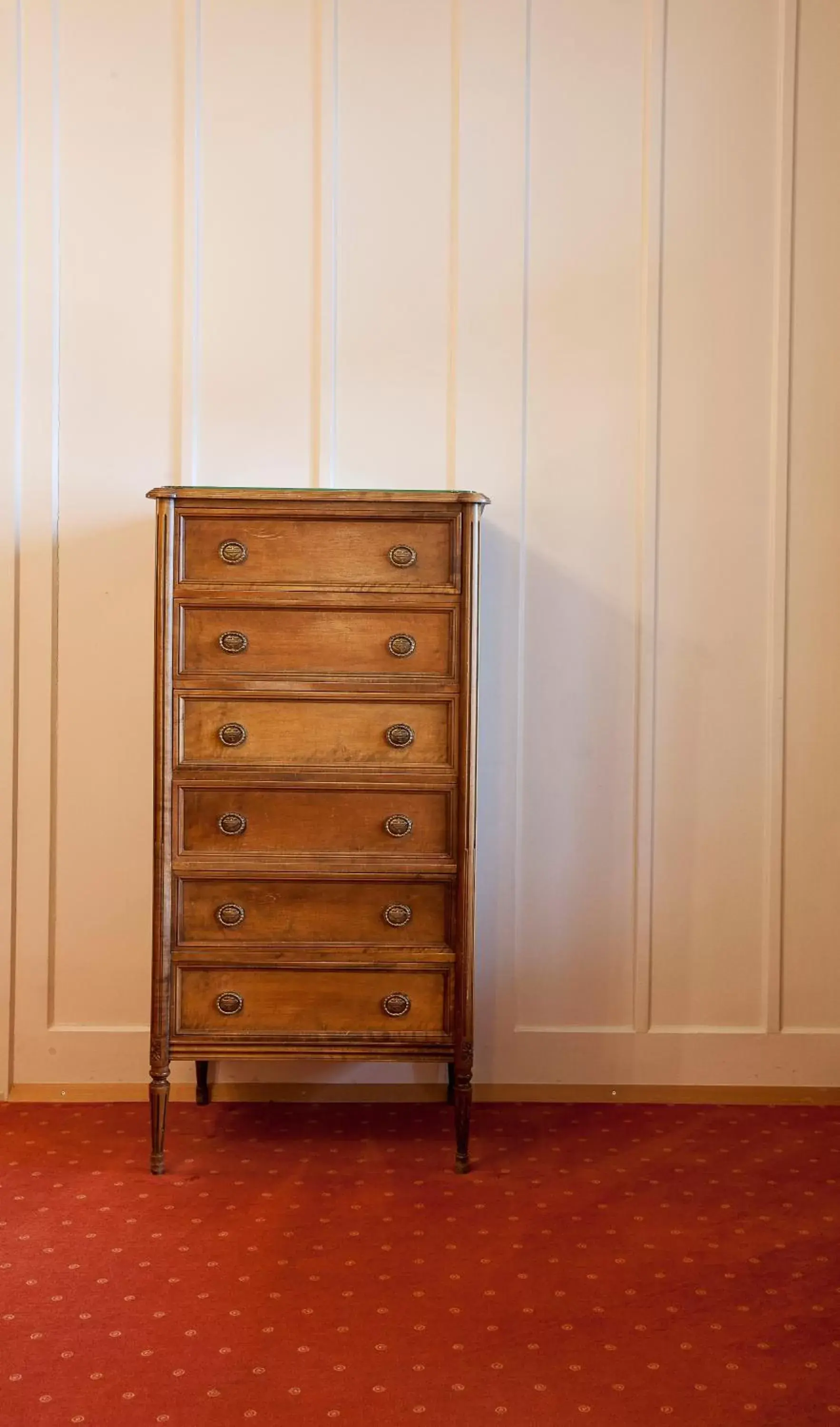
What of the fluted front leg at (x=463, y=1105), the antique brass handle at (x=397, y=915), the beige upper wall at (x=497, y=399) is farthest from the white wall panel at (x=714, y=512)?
the antique brass handle at (x=397, y=915)

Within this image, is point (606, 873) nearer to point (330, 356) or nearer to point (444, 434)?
point (444, 434)

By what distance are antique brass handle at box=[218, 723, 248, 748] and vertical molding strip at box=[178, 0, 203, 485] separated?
90 centimetres

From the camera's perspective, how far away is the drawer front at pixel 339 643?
3.11 metres

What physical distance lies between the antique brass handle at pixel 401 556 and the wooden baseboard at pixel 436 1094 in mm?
1591

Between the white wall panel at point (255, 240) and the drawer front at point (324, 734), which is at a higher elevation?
the white wall panel at point (255, 240)

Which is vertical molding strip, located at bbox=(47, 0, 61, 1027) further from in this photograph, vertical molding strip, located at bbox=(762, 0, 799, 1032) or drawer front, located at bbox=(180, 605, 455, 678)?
vertical molding strip, located at bbox=(762, 0, 799, 1032)

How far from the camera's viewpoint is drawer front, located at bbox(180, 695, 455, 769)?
10.2 ft

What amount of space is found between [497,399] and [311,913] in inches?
62.8

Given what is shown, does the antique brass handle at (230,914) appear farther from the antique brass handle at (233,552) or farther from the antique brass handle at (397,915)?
the antique brass handle at (233,552)

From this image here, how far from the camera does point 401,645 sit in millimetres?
3105

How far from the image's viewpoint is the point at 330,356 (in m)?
3.64

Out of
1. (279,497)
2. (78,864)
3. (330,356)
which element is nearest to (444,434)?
(330,356)

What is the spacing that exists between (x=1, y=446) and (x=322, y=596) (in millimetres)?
1234

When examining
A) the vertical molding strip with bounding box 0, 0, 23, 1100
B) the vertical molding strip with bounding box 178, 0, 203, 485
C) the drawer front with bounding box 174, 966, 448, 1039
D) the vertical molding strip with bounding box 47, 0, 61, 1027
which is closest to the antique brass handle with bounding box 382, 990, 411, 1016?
the drawer front with bounding box 174, 966, 448, 1039
